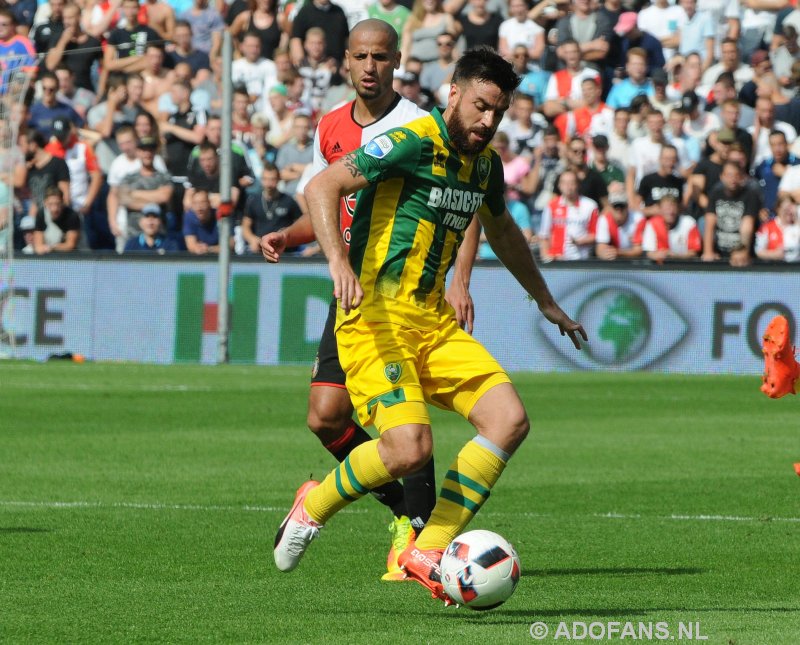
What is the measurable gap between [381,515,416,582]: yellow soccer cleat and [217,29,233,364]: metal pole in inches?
542

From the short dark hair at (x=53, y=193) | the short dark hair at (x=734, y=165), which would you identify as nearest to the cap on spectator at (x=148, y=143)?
the short dark hair at (x=53, y=193)

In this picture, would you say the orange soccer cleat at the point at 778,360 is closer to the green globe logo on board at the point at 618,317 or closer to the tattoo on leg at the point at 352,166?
the tattoo on leg at the point at 352,166

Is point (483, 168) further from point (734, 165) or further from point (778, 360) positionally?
point (734, 165)

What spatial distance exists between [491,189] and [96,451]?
623 centimetres

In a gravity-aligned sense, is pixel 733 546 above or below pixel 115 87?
below

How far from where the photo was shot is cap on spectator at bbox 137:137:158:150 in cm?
2245

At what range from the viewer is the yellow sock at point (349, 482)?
20.1ft

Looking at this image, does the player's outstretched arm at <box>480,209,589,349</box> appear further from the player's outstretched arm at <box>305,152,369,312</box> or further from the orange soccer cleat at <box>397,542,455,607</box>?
the orange soccer cleat at <box>397,542,455,607</box>

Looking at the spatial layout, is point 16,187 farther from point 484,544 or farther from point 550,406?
point 484,544

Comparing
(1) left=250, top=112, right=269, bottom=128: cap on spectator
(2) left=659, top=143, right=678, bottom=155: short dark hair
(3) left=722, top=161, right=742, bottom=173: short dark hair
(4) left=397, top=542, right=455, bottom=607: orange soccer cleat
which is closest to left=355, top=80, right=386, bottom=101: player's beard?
(4) left=397, top=542, right=455, bottom=607: orange soccer cleat

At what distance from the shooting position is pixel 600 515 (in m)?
9.16

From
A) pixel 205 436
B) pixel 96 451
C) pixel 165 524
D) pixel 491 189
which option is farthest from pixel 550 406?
pixel 491 189

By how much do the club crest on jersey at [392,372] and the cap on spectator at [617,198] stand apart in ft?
48.3

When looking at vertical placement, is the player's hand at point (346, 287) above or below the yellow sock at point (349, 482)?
above
